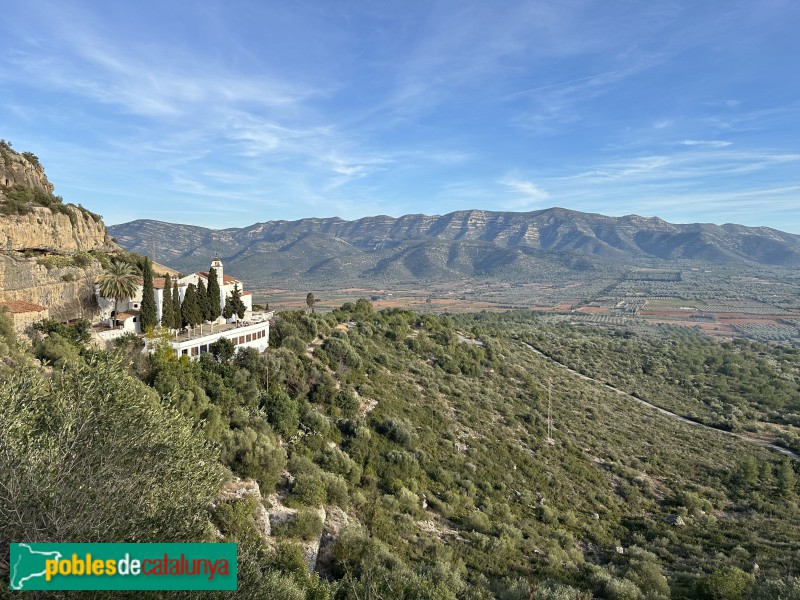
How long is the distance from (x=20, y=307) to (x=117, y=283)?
608 centimetres

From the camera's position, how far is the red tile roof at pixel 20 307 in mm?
23422

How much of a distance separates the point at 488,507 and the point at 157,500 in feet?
60.1

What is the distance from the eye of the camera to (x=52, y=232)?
33938 millimetres

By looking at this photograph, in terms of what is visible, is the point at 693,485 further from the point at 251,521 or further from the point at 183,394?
the point at 183,394

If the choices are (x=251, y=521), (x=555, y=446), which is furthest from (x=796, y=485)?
(x=251, y=521)

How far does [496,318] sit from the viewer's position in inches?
5123

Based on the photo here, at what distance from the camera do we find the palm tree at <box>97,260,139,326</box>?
2967cm

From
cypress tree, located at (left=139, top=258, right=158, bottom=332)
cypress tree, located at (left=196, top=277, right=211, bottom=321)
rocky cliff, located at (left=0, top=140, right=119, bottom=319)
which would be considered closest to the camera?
rocky cliff, located at (left=0, top=140, right=119, bottom=319)

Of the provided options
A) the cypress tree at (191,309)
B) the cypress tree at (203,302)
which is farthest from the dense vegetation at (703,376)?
the cypress tree at (191,309)

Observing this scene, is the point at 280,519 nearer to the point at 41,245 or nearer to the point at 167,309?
the point at 167,309

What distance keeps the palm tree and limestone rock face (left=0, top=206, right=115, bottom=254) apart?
570 centimetres

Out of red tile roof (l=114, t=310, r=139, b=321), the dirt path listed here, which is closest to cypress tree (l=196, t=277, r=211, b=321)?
red tile roof (l=114, t=310, r=139, b=321)

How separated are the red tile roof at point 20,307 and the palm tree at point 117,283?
4.26 meters

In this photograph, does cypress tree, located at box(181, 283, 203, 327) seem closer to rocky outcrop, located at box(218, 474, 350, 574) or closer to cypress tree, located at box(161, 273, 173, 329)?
cypress tree, located at box(161, 273, 173, 329)
